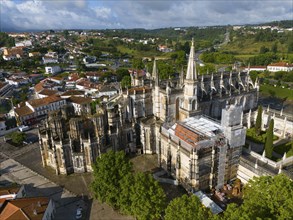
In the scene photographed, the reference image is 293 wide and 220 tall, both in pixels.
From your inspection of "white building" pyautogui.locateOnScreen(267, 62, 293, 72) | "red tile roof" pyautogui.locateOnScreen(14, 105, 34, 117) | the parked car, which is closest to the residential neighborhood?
"red tile roof" pyautogui.locateOnScreen(14, 105, 34, 117)

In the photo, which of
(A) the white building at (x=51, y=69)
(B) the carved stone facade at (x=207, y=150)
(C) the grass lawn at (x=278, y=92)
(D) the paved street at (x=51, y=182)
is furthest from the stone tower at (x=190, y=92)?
(A) the white building at (x=51, y=69)

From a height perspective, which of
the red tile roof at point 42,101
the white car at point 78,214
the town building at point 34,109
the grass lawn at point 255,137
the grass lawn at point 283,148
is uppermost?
the red tile roof at point 42,101

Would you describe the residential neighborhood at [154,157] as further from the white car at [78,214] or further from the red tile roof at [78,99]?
the red tile roof at [78,99]

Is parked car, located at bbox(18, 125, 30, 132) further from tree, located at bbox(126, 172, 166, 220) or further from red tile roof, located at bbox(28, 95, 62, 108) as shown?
tree, located at bbox(126, 172, 166, 220)

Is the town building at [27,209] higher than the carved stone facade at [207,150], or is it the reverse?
the carved stone facade at [207,150]

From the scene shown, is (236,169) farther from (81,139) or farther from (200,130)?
(81,139)

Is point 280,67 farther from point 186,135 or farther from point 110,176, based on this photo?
point 110,176

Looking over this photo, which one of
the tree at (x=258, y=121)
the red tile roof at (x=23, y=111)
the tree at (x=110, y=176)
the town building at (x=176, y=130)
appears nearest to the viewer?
the tree at (x=110, y=176)
